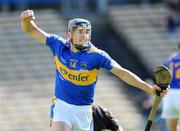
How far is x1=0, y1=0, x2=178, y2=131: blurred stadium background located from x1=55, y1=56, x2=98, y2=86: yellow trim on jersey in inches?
284

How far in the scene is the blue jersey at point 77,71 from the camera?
34.4ft

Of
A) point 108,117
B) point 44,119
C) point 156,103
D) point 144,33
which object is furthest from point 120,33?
point 156,103

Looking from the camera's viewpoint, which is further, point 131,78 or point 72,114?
point 72,114

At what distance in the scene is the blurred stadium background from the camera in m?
19.0

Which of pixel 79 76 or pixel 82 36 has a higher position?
pixel 82 36

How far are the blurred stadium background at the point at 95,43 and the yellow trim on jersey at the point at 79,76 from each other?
7224 millimetres

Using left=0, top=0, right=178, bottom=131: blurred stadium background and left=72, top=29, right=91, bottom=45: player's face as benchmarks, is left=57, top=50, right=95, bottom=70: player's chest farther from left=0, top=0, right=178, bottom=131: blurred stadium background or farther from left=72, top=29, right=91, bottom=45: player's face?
left=0, top=0, right=178, bottom=131: blurred stadium background

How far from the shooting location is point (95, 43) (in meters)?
21.4

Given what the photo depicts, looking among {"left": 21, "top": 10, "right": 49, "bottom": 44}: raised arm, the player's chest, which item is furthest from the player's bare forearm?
{"left": 21, "top": 10, "right": 49, "bottom": 44}: raised arm

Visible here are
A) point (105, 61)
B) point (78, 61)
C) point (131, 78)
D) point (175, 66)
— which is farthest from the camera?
point (175, 66)

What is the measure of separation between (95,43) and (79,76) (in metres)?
10.9

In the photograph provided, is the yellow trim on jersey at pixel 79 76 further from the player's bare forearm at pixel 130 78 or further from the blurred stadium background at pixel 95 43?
the blurred stadium background at pixel 95 43

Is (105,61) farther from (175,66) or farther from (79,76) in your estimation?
(175,66)

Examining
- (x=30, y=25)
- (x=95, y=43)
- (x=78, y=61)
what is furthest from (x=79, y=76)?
(x=95, y=43)
